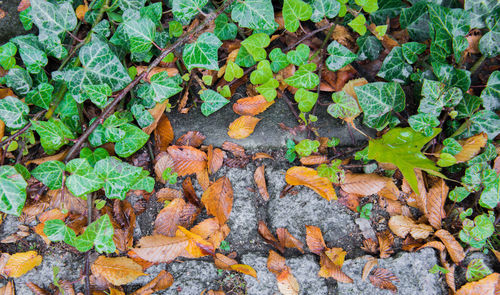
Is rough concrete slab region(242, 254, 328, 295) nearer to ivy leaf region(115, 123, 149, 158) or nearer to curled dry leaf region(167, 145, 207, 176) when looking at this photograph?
curled dry leaf region(167, 145, 207, 176)

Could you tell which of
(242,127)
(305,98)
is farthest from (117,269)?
(305,98)

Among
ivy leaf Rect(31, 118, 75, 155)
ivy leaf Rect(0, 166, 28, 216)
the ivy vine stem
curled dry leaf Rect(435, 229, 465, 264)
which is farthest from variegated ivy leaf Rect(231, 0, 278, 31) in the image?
curled dry leaf Rect(435, 229, 465, 264)

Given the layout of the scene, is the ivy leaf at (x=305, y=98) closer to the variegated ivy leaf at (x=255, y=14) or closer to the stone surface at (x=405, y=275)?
the variegated ivy leaf at (x=255, y=14)

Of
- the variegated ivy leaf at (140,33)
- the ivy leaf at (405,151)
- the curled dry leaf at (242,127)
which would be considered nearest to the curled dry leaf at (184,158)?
the curled dry leaf at (242,127)

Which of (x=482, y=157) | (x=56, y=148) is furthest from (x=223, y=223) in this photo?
(x=482, y=157)

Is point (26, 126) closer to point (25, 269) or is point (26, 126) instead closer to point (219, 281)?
point (25, 269)

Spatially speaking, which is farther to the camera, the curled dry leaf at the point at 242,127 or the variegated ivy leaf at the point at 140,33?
the curled dry leaf at the point at 242,127
